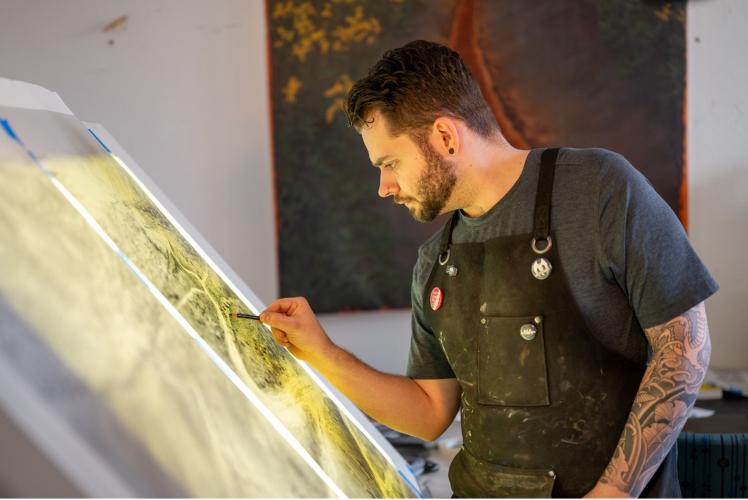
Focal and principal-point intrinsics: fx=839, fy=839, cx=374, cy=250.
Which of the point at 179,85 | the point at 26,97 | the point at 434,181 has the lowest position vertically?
the point at 434,181

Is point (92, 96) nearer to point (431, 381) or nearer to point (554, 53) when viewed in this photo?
point (554, 53)

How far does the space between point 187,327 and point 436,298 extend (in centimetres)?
54

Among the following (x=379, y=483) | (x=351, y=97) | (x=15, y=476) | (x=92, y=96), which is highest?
(x=92, y=96)

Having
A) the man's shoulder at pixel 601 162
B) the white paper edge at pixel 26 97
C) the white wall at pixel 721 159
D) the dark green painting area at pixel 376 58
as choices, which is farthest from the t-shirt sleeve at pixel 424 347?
the white wall at pixel 721 159

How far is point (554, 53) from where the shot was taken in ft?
10.1

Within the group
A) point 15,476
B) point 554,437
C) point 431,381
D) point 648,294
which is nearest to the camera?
point 15,476

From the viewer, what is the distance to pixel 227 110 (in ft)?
9.86

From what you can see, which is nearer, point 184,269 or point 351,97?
point 184,269

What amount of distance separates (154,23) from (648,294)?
7.45 feet

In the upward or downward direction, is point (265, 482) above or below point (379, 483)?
above

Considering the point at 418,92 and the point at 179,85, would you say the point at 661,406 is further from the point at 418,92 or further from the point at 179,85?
the point at 179,85

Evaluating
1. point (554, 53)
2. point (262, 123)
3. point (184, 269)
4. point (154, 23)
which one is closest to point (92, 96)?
point (154, 23)

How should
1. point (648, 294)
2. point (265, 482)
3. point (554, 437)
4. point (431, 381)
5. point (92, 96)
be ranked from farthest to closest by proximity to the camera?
point (92, 96) → point (431, 381) → point (554, 437) → point (648, 294) → point (265, 482)

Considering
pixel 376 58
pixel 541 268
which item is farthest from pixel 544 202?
pixel 376 58
